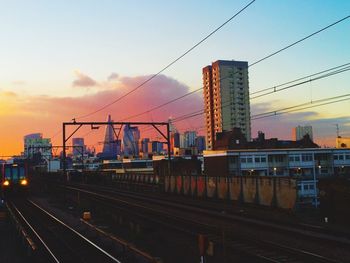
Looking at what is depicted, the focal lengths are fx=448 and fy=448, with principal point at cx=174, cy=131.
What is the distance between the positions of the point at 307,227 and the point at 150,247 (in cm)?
755

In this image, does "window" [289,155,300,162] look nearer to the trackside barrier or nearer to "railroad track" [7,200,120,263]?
the trackside barrier

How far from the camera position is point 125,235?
24.0 meters

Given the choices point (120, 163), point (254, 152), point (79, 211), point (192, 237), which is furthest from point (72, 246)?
point (120, 163)

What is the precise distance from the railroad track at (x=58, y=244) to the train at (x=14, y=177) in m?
19.0

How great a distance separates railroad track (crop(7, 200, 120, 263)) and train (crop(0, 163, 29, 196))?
1895cm

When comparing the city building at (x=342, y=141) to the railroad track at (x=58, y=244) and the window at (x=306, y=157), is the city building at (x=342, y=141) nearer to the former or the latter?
the window at (x=306, y=157)

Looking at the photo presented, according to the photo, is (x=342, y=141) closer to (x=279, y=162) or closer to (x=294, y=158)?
(x=294, y=158)

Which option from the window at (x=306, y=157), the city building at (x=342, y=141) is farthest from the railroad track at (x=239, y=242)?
the city building at (x=342, y=141)

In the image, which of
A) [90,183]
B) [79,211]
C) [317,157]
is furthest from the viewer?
[317,157]

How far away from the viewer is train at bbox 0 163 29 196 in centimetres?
4938

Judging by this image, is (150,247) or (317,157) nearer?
(150,247)

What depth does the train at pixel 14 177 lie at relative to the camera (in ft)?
162

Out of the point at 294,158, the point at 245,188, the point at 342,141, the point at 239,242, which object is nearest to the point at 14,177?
the point at 245,188

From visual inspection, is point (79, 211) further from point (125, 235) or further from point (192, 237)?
point (192, 237)
